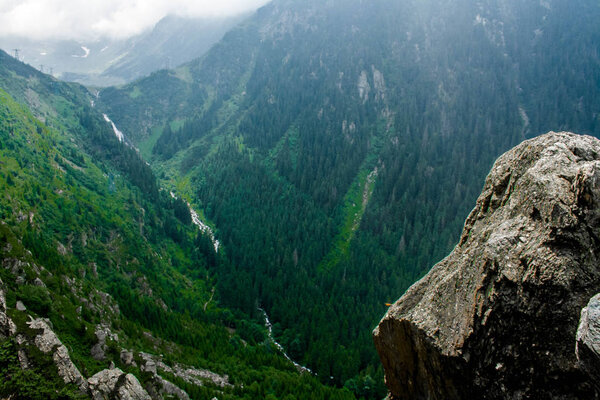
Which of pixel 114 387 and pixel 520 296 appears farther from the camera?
pixel 114 387

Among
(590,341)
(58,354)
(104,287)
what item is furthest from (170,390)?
(590,341)

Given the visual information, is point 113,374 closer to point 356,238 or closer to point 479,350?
point 479,350

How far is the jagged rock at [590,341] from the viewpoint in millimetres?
10742

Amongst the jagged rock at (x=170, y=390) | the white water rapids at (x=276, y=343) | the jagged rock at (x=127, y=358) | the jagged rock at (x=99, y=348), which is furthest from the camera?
the white water rapids at (x=276, y=343)

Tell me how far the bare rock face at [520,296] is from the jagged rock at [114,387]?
33.3 metres

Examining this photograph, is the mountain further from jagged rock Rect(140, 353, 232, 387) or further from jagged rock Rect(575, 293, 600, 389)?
jagged rock Rect(575, 293, 600, 389)

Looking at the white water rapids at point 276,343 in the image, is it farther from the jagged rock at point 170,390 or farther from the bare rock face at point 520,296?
the bare rock face at point 520,296

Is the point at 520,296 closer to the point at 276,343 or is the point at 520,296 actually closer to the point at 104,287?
the point at 104,287

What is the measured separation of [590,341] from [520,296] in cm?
276

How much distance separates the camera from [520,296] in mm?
13492

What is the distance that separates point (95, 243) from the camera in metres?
113

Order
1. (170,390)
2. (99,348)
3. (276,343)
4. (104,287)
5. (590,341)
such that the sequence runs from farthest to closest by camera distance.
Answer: (276,343) < (104,287) < (170,390) < (99,348) < (590,341)

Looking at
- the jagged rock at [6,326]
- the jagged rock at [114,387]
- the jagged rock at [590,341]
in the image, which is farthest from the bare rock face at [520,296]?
the jagged rock at [6,326]

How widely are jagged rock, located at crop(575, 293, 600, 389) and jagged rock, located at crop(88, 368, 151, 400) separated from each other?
40857 millimetres
